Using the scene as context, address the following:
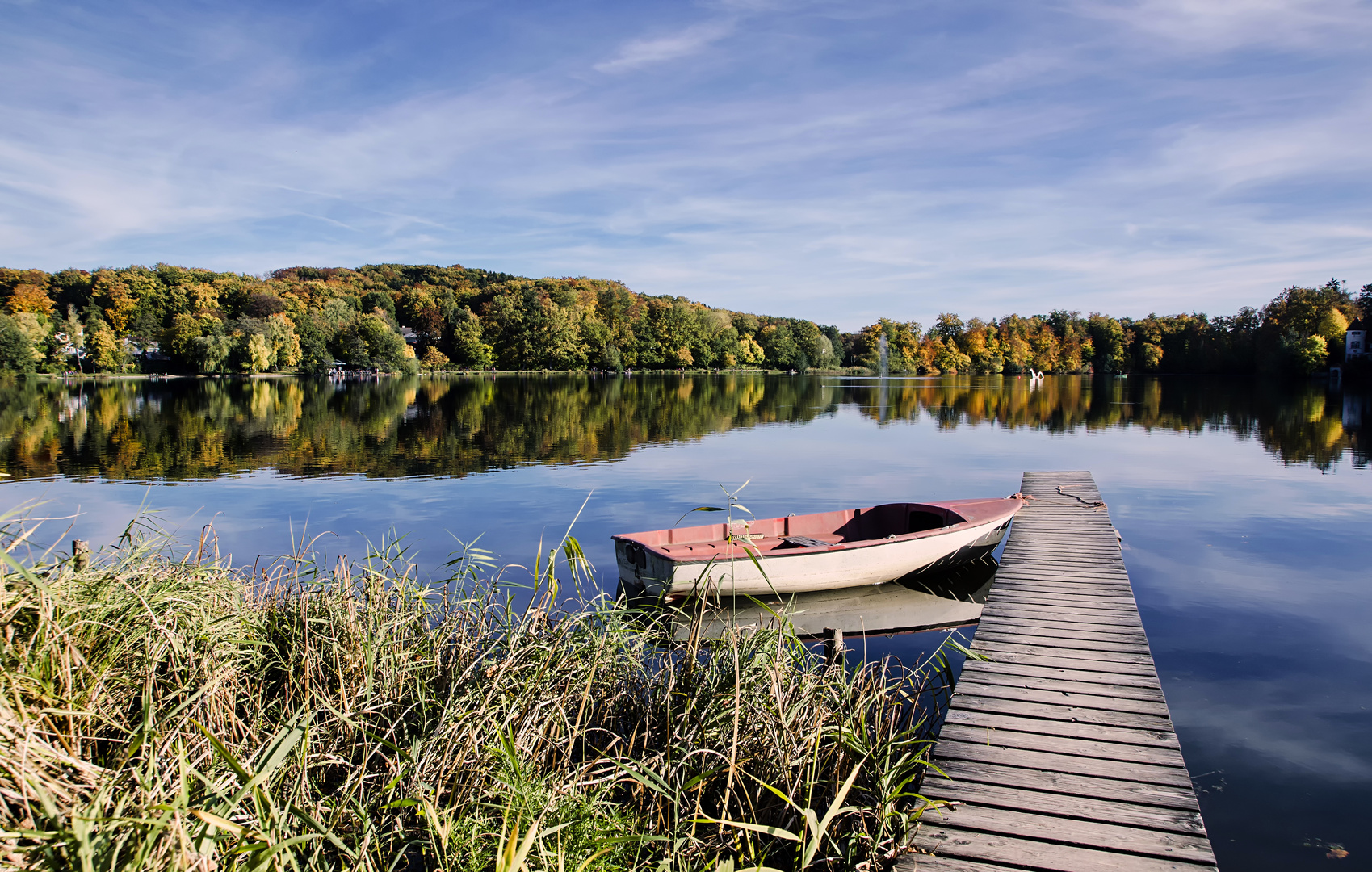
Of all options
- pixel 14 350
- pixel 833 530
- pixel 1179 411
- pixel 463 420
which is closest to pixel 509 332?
pixel 14 350

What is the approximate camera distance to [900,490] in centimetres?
1909

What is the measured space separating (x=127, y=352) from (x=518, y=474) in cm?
7663

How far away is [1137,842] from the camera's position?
13.2ft

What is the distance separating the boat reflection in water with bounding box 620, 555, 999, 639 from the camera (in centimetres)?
954

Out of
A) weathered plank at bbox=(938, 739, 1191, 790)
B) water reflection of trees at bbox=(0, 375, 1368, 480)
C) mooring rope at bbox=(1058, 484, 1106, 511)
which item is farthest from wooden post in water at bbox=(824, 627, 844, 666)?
water reflection of trees at bbox=(0, 375, 1368, 480)

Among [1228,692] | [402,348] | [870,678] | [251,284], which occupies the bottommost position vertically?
[1228,692]

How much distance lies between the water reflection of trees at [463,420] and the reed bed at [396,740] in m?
15.6

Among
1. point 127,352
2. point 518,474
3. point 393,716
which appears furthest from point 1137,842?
point 127,352

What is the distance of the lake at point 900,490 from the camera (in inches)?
271

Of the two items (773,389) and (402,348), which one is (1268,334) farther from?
(402,348)

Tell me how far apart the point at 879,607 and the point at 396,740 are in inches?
297

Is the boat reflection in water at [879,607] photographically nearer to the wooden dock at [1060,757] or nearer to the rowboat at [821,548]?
the rowboat at [821,548]

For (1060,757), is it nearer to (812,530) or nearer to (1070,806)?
(1070,806)

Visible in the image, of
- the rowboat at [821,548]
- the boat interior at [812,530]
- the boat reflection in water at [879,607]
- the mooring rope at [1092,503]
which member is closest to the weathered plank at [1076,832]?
the rowboat at [821,548]
